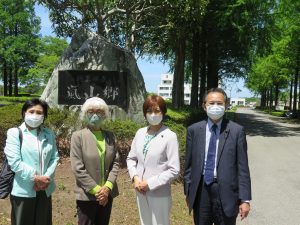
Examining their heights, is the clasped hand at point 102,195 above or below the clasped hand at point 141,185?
below

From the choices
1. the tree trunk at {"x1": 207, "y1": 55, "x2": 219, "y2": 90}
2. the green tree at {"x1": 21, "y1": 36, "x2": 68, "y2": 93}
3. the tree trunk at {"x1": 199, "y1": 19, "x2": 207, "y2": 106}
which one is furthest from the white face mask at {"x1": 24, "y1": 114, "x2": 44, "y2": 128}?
the green tree at {"x1": 21, "y1": 36, "x2": 68, "y2": 93}

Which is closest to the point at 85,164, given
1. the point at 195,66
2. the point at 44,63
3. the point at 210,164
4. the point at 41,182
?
the point at 41,182

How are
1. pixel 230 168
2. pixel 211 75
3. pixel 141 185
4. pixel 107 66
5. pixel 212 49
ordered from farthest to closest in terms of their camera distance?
pixel 211 75 → pixel 212 49 → pixel 107 66 → pixel 141 185 → pixel 230 168

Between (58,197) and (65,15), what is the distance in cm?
1194

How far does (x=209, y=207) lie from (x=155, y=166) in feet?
2.06

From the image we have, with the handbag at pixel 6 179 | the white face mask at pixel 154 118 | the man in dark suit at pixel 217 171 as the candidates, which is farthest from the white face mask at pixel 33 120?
the man in dark suit at pixel 217 171

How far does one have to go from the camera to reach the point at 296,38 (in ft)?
91.5

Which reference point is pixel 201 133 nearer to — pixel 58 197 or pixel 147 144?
pixel 147 144

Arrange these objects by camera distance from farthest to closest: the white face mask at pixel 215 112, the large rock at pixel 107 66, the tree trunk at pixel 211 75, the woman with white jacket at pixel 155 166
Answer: the tree trunk at pixel 211 75 < the large rock at pixel 107 66 < the woman with white jacket at pixel 155 166 < the white face mask at pixel 215 112

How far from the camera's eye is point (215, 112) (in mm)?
3988

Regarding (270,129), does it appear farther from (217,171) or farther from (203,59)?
(217,171)

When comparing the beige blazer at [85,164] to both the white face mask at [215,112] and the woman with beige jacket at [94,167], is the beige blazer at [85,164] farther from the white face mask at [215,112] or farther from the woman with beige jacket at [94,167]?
the white face mask at [215,112]

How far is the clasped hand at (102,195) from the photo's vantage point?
13.6 ft

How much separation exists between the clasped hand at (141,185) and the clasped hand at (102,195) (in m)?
0.29
